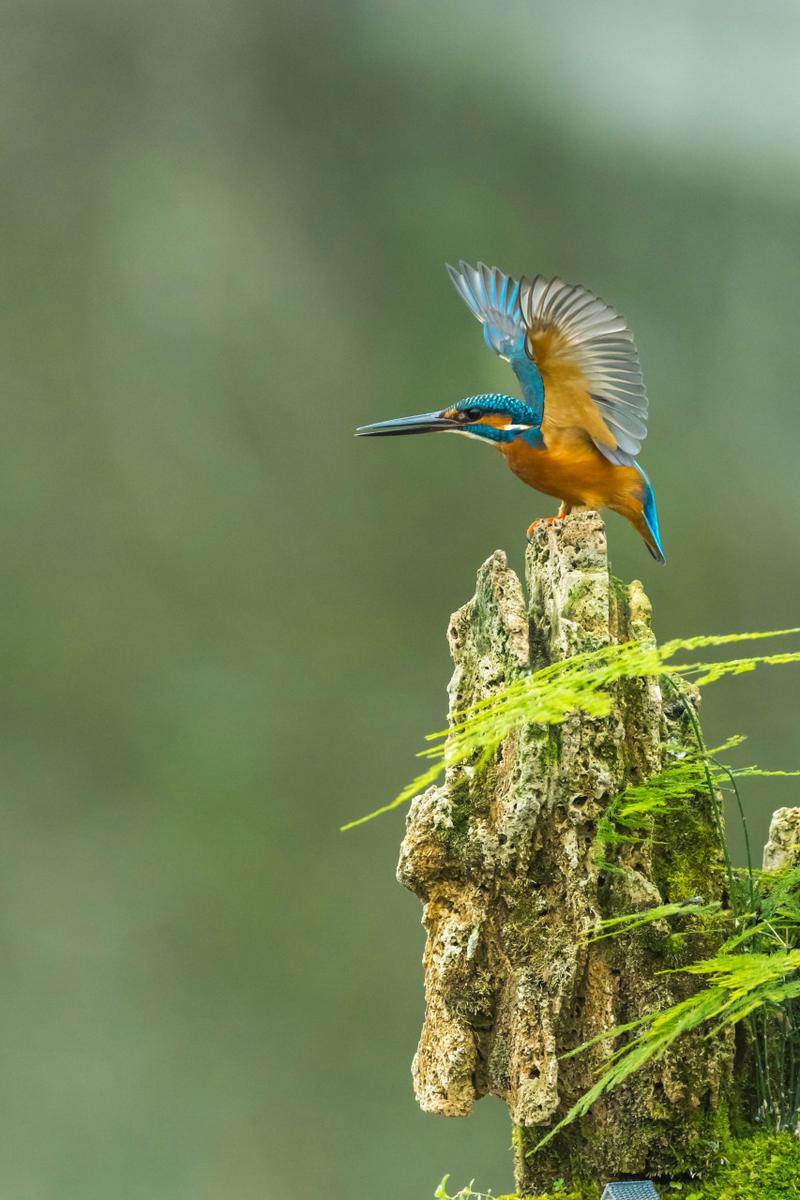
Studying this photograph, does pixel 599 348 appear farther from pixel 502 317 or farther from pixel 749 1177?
pixel 749 1177

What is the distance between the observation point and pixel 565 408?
192 cm

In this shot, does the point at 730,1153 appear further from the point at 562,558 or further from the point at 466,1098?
the point at 562,558

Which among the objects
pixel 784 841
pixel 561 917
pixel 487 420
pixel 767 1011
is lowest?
pixel 767 1011

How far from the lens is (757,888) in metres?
1.55

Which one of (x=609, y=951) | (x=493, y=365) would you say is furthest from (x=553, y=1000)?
(x=493, y=365)

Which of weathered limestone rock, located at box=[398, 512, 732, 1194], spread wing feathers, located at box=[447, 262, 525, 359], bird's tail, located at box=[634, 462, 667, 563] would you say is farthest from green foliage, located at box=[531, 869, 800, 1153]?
spread wing feathers, located at box=[447, 262, 525, 359]

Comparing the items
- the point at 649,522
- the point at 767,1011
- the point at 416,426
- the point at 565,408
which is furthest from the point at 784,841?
the point at 416,426

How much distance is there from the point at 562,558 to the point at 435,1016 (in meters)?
0.71

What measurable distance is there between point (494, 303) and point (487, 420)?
284mm

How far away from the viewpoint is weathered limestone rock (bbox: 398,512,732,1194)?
4.83 ft

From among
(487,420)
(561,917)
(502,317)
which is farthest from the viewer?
(502,317)

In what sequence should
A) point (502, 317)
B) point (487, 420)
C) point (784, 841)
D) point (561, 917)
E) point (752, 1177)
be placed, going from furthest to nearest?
point (502, 317)
point (487, 420)
point (784, 841)
point (561, 917)
point (752, 1177)

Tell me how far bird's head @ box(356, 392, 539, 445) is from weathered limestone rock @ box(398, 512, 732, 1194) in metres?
0.24

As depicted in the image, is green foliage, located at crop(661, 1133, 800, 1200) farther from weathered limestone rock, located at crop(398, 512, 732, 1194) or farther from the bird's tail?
the bird's tail
